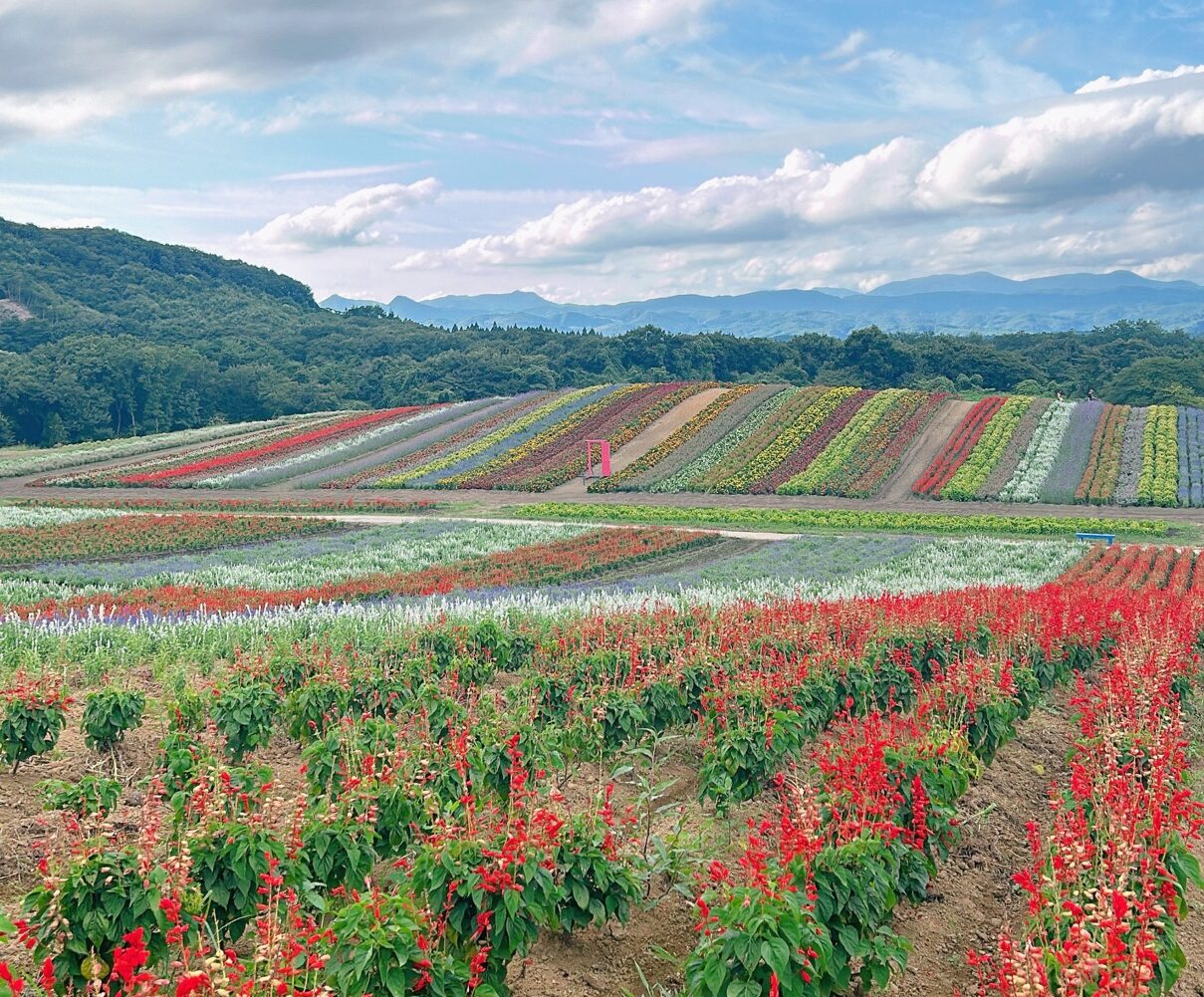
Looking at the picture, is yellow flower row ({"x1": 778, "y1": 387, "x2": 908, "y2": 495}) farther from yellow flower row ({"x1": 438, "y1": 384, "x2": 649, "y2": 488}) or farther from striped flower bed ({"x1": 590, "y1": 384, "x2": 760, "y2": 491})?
yellow flower row ({"x1": 438, "y1": 384, "x2": 649, "y2": 488})

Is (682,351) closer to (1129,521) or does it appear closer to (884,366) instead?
(884,366)

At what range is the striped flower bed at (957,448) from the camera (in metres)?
42.1

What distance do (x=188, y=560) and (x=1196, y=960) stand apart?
2604cm

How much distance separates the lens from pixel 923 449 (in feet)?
159

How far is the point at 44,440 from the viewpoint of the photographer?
229 ft

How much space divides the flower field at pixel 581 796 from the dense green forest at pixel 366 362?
61391mm

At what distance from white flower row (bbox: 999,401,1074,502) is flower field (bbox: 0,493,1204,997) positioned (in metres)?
23.4

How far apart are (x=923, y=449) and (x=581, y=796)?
42.8 m

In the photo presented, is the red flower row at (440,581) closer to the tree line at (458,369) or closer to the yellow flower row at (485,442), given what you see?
the yellow flower row at (485,442)

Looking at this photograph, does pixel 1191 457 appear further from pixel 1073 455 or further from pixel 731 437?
pixel 731 437

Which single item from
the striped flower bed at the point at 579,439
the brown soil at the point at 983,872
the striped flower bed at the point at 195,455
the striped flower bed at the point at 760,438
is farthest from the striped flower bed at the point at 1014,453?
the striped flower bed at the point at 195,455

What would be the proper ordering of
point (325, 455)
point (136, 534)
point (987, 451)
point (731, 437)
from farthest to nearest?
point (325, 455)
point (731, 437)
point (987, 451)
point (136, 534)

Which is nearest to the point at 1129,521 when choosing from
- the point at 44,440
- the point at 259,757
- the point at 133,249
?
the point at 259,757

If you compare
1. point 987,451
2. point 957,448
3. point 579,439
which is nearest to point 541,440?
point 579,439
